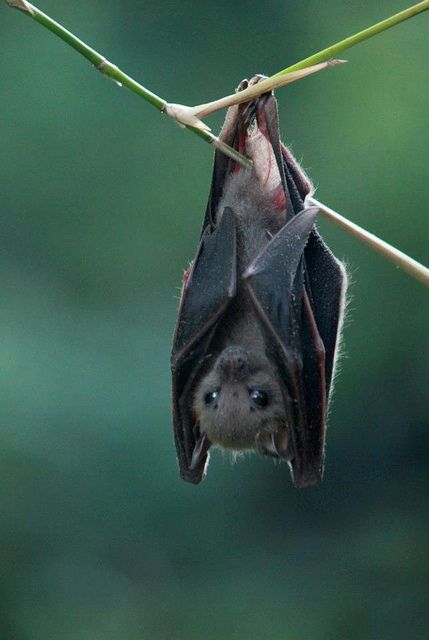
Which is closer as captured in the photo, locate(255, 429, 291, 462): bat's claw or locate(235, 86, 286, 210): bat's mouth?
locate(235, 86, 286, 210): bat's mouth

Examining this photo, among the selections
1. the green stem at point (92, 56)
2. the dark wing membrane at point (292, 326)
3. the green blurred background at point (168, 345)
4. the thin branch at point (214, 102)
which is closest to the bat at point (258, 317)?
the dark wing membrane at point (292, 326)

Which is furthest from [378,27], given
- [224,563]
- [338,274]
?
[224,563]

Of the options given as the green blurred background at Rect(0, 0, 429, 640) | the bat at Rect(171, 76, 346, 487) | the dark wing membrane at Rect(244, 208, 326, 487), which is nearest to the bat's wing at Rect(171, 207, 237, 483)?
the bat at Rect(171, 76, 346, 487)

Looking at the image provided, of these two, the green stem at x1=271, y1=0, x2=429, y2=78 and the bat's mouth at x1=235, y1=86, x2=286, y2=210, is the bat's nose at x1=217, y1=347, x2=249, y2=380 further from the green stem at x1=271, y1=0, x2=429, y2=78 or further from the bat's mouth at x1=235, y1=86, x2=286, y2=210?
the green stem at x1=271, y1=0, x2=429, y2=78

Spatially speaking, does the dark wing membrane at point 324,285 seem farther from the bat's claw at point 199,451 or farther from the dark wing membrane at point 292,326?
the bat's claw at point 199,451

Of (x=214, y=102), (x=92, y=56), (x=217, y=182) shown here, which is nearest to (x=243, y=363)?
(x=217, y=182)

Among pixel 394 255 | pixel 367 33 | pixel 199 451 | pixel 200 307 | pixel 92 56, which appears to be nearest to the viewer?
pixel 367 33

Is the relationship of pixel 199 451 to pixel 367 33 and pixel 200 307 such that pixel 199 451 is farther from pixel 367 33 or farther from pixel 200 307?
pixel 367 33
